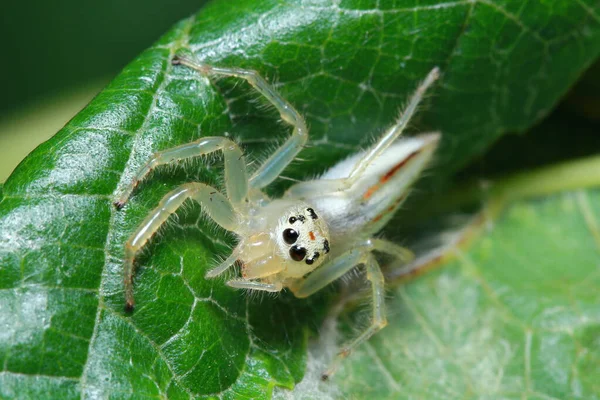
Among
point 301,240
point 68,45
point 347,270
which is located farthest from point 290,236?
point 68,45

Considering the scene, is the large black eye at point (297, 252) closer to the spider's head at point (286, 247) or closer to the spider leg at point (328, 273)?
the spider's head at point (286, 247)

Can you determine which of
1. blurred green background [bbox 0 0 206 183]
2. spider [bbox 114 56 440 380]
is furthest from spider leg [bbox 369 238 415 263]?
blurred green background [bbox 0 0 206 183]

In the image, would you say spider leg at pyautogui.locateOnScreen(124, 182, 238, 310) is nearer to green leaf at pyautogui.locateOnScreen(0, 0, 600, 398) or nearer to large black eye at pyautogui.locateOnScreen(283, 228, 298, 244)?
green leaf at pyautogui.locateOnScreen(0, 0, 600, 398)

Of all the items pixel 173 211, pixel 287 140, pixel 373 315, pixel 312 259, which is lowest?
pixel 373 315

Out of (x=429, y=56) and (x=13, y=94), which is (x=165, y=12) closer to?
(x=13, y=94)

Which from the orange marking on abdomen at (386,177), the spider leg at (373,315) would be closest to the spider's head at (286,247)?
the spider leg at (373,315)

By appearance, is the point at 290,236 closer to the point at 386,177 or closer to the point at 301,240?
the point at 301,240
